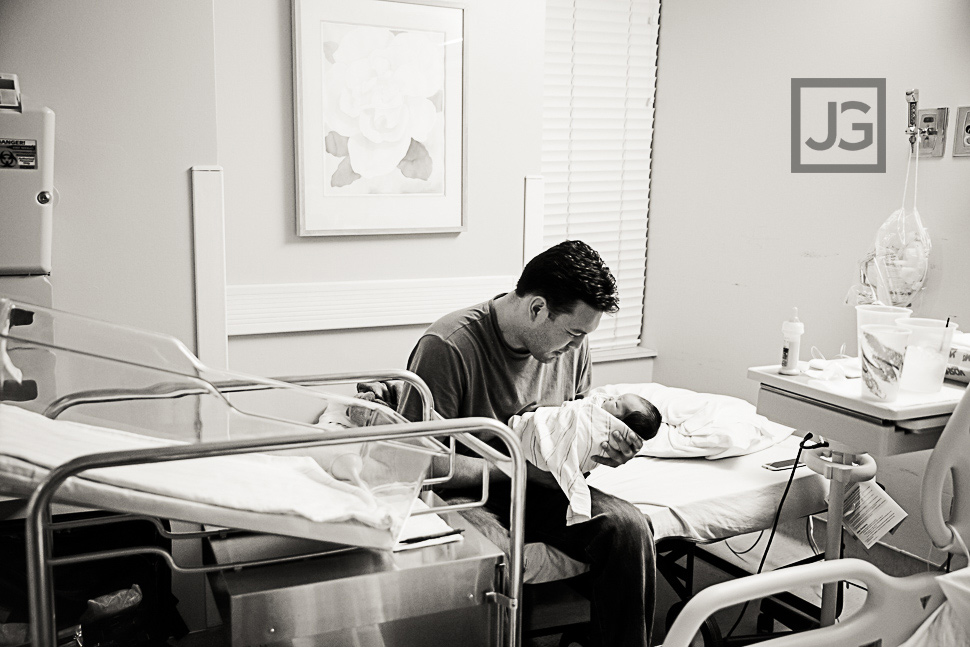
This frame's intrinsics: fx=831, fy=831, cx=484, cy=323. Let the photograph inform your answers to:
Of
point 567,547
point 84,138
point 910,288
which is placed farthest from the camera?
point 910,288

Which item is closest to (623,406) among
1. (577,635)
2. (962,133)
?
(577,635)

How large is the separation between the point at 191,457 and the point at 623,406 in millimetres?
1204

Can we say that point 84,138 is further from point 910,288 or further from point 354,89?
point 910,288

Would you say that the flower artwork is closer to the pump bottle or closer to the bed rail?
the pump bottle

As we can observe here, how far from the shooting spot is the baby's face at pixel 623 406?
7.00 feet

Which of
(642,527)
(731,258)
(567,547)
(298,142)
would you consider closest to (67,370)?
(298,142)

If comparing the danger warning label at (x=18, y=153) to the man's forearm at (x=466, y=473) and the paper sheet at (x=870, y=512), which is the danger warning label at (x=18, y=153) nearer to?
the man's forearm at (x=466, y=473)

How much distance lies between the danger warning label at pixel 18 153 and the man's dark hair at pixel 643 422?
5.89 ft

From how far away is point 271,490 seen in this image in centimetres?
147

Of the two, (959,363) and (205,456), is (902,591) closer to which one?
(959,363)

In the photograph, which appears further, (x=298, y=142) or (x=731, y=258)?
(x=731, y=258)

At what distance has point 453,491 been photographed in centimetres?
216

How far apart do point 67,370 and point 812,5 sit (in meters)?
3.08

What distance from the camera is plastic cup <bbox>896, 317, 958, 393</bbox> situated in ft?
6.36
